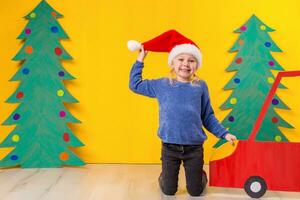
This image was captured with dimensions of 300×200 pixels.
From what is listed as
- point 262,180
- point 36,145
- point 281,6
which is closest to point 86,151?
point 36,145

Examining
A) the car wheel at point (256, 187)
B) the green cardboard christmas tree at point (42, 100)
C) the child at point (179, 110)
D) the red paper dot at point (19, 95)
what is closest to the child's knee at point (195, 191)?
the child at point (179, 110)

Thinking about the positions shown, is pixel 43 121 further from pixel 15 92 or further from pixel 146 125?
pixel 146 125

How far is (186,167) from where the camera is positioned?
1765 millimetres

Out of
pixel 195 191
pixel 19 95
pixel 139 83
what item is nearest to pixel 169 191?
pixel 195 191

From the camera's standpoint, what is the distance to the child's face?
174 centimetres

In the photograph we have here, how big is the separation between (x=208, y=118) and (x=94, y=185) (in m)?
0.63

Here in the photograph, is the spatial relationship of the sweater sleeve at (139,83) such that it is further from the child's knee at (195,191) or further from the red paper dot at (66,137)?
the red paper dot at (66,137)

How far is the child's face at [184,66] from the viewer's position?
174 centimetres

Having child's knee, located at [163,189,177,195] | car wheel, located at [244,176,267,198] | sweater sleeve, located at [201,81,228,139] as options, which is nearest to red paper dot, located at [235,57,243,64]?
sweater sleeve, located at [201,81,228,139]

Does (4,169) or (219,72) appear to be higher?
(219,72)

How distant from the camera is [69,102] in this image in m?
2.21

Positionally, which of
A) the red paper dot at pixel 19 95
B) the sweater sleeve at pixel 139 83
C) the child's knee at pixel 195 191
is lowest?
the child's knee at pixel 195 191

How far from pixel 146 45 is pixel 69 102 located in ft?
2.29

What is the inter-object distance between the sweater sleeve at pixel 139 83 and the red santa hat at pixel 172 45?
0.29ft
